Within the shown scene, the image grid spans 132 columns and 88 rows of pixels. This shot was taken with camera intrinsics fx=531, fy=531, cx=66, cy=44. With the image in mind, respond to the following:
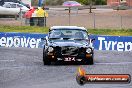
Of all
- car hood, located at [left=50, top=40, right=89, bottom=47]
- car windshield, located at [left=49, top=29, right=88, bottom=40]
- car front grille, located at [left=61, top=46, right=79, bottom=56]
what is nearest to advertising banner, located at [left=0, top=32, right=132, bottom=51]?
Answer: car windshield, located at [left=49, top=29, right=88, bottom=40]

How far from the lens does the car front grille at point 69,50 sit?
19.1 metres

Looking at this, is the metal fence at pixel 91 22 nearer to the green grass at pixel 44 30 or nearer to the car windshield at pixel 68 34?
the green grass at pixel 44 30

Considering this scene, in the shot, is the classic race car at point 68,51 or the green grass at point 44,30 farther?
the green grass at point 44,30

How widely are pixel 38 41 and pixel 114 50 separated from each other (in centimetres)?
435

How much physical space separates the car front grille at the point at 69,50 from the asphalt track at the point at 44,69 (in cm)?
47

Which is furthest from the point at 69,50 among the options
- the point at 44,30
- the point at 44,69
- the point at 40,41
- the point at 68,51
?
the point at 44,30

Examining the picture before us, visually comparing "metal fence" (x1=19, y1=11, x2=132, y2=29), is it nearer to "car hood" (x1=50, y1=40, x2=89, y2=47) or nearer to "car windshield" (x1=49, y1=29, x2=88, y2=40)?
"car windshield" (x1=49, y1=29, x2=88, y2=40)

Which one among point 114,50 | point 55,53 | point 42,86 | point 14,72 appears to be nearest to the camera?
point 42,86

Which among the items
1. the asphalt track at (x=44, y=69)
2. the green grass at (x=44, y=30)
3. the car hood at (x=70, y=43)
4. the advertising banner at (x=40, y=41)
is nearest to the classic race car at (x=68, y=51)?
the car hood at (x=70, y=43)

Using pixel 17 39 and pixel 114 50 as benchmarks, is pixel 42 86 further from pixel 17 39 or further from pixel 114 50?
pixel 17 39

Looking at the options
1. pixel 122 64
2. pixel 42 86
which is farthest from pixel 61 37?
pixel 42 86

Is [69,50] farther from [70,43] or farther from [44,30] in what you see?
[44,30]

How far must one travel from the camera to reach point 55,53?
63.3 ft

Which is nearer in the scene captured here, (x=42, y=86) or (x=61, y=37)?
(x=42, y=86)
